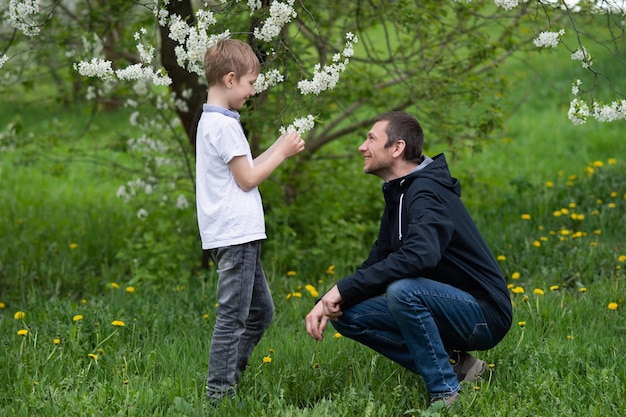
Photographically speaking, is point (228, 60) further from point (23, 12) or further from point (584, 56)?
point (584, 56)

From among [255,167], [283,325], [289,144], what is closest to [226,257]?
[255,167]

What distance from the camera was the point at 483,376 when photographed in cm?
352

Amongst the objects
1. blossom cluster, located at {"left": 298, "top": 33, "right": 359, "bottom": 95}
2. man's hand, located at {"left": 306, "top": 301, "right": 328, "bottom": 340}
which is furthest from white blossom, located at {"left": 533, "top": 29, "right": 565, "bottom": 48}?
man's hand, located at {"left": 306, "top": 301, "right": 328, "bottom": 340}

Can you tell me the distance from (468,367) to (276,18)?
1732mm

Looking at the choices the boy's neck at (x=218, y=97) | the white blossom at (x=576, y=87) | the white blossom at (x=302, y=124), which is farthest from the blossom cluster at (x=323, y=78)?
the white blossom at (x=576, y=87)

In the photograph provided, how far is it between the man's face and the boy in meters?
0.34

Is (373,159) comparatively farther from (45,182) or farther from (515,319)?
(45,182)

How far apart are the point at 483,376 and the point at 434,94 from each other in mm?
2510

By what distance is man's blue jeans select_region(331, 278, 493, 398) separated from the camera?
3.11 m

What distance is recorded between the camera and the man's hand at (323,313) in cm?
316

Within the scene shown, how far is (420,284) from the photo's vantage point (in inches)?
123

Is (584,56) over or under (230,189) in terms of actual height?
over

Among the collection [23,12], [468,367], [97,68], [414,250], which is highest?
[23,12]

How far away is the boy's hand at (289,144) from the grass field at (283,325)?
3.22 ft
